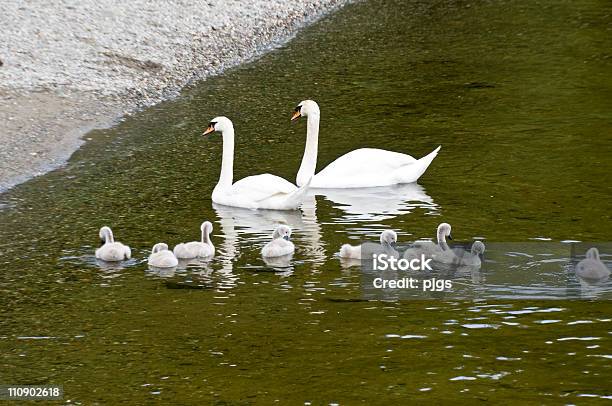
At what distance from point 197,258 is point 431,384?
3440 mm

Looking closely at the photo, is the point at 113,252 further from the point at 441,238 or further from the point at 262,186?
the point at 441,238

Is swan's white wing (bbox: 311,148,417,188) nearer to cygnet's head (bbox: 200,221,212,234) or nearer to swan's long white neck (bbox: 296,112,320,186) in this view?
swan's long white neck (bbox: 296,112,320,186)

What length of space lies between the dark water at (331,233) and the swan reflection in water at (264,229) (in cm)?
4

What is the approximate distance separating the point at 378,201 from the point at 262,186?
4.04ft

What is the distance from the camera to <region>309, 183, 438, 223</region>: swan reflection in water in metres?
13.4

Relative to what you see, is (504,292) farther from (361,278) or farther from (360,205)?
(360,205)

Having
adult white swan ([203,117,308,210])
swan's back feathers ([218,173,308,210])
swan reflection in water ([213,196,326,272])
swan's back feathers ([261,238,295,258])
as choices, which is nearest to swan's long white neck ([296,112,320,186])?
swan reflection in water ([213,196,326,272])

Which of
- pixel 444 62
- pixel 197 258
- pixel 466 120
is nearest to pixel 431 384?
pixel 197 258

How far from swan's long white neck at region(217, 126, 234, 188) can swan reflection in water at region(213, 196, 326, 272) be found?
31 centimetres

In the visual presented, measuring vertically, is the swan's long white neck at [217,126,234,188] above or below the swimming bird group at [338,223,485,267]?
above

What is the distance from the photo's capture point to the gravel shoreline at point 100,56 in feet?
55.7

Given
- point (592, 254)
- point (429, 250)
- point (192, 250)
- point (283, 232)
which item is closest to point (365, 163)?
point (283, 232)

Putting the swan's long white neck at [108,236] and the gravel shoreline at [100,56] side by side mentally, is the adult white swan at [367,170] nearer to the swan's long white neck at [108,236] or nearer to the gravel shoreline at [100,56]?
the swan's long white neck at [108,236]

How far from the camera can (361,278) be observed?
11211 mm
